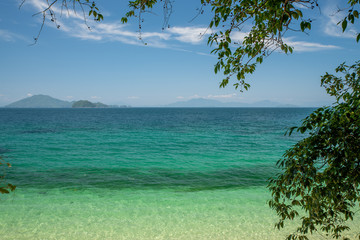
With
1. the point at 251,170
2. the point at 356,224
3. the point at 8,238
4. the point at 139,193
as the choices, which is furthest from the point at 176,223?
the point at 251,170

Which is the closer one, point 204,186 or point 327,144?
point 327,144

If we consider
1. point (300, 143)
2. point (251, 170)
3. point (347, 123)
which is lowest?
point (251, 170)

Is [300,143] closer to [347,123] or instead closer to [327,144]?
[327,144]

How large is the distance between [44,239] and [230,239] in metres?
5.80

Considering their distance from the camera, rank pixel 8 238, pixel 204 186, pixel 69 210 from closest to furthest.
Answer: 1. pixel 8 238
2. pixel 69 210
3. pixel 204 186

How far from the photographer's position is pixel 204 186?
12.9 metres

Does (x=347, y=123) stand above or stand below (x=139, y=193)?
above

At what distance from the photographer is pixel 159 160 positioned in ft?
63.3

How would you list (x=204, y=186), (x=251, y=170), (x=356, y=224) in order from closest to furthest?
1. (x=356, y=224)
2. (x=204, y=186)
3. (x=251, y=170)

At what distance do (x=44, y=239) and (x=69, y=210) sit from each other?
2174mm

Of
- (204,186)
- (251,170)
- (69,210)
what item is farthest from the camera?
(251,170)

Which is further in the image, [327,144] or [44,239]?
[44,239]

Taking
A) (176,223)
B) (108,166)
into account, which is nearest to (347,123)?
(176,223)

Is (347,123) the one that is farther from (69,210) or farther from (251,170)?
(251,170)
